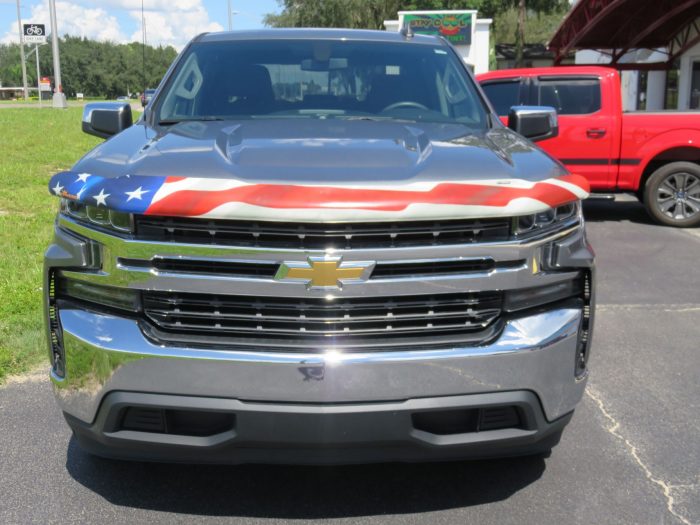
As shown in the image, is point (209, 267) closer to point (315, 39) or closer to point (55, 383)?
point (55, 383)

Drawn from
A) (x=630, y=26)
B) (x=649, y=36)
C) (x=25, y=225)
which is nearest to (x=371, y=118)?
(x=25, y=225)

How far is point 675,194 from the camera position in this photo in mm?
9656

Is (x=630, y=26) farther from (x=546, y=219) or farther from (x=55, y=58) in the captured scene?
(x=546, y=219)

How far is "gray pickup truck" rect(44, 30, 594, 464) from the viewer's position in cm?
249

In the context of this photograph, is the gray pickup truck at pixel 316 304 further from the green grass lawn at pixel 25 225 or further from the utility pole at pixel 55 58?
the utility pole at pixel 55 58

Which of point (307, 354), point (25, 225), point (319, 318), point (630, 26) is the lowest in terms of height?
point (25, 225)

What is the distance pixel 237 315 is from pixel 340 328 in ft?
1.13

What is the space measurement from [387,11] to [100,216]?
154 ft

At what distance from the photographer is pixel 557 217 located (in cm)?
279

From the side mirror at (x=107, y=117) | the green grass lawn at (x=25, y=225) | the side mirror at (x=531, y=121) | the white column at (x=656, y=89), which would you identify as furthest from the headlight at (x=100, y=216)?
the white column at (x=656, y=89)

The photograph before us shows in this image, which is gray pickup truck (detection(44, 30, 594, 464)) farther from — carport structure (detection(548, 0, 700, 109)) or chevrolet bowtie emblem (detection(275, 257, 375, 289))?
carport structure (detection(548, 0, 700, 109))

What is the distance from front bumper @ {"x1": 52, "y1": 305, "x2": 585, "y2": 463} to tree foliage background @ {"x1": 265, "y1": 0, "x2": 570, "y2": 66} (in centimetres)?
3326

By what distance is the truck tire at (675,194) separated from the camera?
954 centimetres

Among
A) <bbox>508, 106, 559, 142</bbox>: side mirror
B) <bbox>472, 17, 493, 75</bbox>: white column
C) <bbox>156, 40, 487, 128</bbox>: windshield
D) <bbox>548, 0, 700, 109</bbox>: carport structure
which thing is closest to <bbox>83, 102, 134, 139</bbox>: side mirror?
<bbox>156, 40, 487, 128</bbox>: windshield
